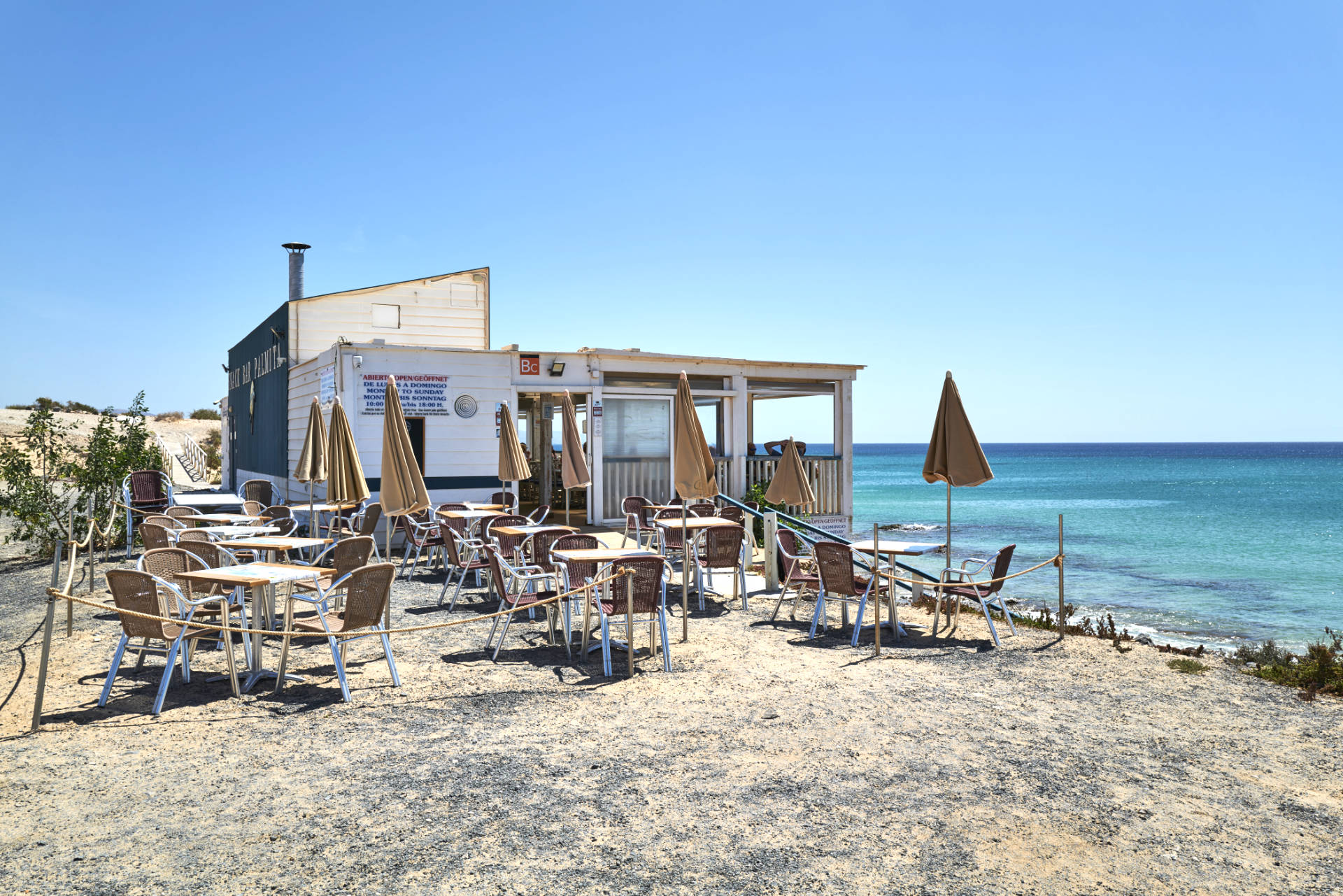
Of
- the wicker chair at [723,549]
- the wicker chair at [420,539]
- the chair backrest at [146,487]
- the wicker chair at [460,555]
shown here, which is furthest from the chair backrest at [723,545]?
the chair backrest at [146,487]

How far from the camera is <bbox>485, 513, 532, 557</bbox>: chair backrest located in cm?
880

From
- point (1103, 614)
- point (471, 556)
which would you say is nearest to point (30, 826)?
point (471, 556)

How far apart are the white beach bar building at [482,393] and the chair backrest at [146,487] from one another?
223 centimetres

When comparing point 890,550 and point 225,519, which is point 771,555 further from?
point 225,519

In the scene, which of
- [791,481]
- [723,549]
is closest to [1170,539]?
[791,481]

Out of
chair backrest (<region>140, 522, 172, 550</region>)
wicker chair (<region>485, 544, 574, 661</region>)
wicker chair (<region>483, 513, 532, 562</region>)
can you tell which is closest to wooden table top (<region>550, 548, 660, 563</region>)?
wicker chair (<region>485, 544, 574, 661</region>)

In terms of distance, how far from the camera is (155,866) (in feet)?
10.3

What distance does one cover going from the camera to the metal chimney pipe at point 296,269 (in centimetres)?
1886

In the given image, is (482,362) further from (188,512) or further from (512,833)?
(512,833)

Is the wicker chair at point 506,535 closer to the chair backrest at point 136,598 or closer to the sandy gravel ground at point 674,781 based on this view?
the sandy gravel ground at point 674,781

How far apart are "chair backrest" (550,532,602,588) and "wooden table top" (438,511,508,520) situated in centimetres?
272

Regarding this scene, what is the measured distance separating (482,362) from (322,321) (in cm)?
510

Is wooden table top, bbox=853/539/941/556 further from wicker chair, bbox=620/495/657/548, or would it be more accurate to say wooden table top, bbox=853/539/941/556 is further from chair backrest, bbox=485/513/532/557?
wicker chair, bbox=620/495/657/548

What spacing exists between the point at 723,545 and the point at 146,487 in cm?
899
